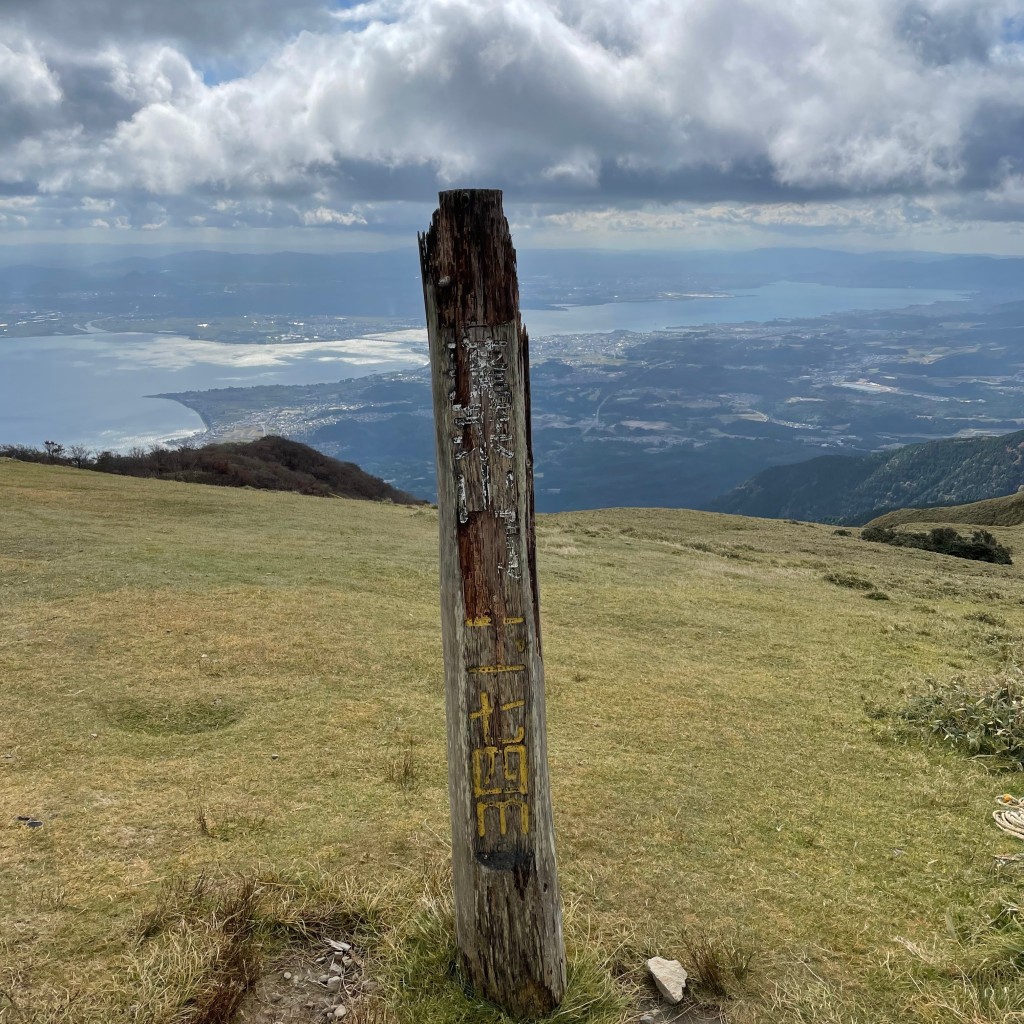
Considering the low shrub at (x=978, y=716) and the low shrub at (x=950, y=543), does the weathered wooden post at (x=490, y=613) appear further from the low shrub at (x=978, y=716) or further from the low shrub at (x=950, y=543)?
the low shrub at (x=950, y=543)

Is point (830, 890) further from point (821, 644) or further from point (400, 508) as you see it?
point (400, 508)

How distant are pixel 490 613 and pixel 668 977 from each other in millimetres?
2829

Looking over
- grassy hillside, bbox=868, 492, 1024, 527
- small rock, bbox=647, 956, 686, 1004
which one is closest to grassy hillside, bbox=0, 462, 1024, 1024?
small rock, bbox=647, 956, 686, 1004

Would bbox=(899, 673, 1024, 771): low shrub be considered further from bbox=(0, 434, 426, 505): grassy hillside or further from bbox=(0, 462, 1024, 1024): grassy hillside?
bbox=(0, 434, 426, 505): grassy hillside

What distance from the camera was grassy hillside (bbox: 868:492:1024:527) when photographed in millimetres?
57281

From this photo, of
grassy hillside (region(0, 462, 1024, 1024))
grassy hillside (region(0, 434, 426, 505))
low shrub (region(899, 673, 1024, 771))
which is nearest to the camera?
grassy hillside (region(0, 462, 1024, 1024))

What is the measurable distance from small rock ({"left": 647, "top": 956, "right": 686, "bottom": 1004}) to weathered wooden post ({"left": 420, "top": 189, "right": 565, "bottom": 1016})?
726 mm

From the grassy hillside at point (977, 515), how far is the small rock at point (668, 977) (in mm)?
58183

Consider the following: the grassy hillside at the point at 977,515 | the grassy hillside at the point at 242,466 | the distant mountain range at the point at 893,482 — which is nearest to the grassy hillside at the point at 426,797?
the grassy hillside at the point at 242,466

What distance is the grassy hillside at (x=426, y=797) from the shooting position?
5008 millimetres

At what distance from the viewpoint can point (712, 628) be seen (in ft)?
51.5

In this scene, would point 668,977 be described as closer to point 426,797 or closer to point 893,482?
point 426,797

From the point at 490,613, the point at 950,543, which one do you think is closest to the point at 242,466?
the point at 950,543

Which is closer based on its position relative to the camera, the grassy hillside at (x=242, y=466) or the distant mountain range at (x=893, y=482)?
the grassy hillside at (x=242, y=466)
